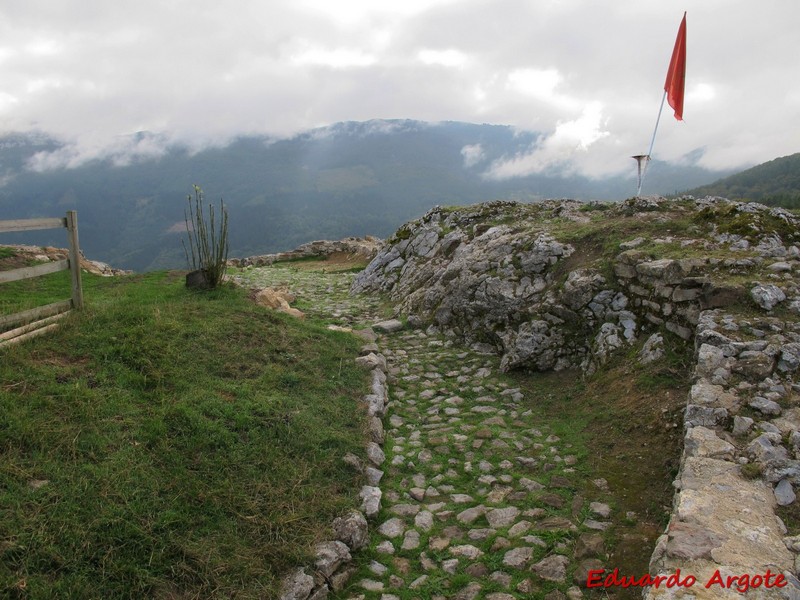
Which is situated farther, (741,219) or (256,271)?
(256,271)

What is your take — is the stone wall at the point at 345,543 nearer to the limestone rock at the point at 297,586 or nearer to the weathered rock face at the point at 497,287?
the limestone rock at the point at 297,586

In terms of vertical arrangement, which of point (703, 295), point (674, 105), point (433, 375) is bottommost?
point (433, 375)

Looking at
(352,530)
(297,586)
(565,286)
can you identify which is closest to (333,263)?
(565,286)

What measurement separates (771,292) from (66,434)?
935 cm

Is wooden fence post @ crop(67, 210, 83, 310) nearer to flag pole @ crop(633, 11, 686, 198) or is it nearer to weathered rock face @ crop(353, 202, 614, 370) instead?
weathered rock face @ crop(353, 202, 614, 370)

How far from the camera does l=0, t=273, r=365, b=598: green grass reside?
4234 millimetres

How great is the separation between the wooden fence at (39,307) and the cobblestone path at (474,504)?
5638 millimetres

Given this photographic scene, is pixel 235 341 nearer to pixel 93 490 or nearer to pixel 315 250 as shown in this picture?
pixel 93 490

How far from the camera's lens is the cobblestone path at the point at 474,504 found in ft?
15.2

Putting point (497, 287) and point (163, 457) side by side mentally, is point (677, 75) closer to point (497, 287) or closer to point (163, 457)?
point (497, 287)

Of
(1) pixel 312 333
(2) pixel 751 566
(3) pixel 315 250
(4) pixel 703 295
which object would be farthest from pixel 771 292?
(3) pixel 315 250

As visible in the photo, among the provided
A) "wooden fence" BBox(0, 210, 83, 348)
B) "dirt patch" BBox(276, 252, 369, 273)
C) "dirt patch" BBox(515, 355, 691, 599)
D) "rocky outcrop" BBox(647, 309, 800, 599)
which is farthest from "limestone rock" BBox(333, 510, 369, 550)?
"dirt patch" BBox(276, 252, 369, 273)

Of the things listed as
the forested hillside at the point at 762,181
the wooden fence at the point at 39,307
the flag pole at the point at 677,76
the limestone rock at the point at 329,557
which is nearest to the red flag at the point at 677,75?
the flag pole at the point at 677,76

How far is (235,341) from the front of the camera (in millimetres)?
8781
